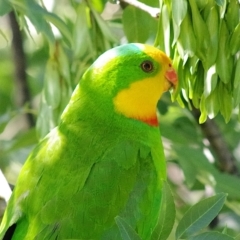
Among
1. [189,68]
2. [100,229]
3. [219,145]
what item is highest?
[189,68]

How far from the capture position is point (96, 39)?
1839 mm

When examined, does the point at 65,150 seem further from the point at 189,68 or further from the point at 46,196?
the point at 189,68

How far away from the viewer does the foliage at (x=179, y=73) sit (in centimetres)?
140

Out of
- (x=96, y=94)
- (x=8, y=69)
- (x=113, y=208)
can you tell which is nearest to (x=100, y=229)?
(x=113, y=208)

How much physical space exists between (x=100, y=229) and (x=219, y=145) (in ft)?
3.02

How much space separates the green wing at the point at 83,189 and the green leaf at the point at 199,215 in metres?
0.33

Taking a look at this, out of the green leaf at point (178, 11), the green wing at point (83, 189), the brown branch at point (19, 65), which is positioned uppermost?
the green leaf at point (178, 11)

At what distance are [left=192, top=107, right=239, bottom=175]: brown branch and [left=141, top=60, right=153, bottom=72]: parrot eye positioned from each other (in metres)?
0.63

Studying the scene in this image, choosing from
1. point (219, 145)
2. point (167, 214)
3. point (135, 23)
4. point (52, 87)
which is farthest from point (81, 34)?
point (219, 145)

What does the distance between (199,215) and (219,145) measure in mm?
1189

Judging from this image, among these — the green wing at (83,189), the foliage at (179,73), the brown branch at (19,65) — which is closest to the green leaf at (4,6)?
the foliage at (179,73)

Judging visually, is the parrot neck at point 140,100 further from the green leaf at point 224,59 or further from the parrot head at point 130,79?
the green leaf at point 224,59

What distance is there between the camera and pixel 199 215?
1242 mm

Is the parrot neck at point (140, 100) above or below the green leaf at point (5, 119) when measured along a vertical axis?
above
